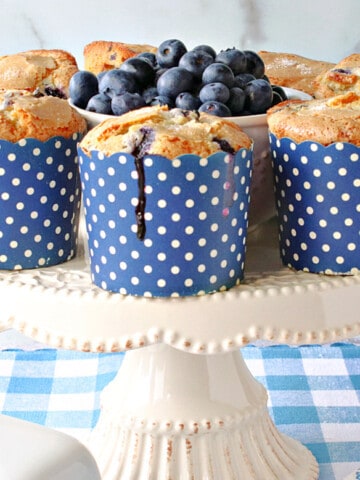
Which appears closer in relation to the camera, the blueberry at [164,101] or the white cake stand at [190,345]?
the white cake stand at [190,345]

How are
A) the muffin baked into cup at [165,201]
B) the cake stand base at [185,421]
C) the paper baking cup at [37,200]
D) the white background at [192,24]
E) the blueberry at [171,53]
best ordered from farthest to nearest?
the white background at [192,24]
the cake stand base at [185,421]
the blueberry at [171,53]
the paper baking cup at [37,200]
the muffin baked into cup at [165,201]

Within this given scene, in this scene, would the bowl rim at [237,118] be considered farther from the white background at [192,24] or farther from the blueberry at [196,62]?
the white background at [192,24]

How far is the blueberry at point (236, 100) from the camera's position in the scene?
3.98 feet

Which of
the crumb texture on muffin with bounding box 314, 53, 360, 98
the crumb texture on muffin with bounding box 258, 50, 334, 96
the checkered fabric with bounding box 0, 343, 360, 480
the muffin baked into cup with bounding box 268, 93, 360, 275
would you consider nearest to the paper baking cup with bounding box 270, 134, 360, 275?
the muffin baked into cup with bounding box 268, 93, 360, 275

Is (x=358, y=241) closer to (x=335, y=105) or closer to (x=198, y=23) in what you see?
(x=335, y=105)

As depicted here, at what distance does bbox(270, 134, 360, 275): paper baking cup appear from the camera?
3.66 ft

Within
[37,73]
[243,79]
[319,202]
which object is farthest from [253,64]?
[37,73]

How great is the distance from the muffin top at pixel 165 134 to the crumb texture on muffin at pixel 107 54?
0.33 meters

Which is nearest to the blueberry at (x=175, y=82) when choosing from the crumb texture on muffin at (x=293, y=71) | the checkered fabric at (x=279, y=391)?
the crumb texture on muffin at (x=293, y=71)

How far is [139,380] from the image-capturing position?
142 centimetres

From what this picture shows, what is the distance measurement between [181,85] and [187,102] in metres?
0.03

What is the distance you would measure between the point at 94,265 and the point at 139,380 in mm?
344

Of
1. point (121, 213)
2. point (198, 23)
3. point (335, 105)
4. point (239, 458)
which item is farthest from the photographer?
point (198, 23)

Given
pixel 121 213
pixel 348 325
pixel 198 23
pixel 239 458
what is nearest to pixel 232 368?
pixel 239 458
